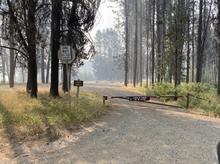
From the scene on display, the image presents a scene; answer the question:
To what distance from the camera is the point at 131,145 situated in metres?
9.05

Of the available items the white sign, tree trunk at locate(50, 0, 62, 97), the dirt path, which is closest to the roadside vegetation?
the dirt path

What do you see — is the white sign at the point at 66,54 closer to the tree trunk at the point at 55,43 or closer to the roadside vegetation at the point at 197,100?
the tree trunk at the point at 55,43

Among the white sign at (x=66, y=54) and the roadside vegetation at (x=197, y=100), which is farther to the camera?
the roadside vegetation at (x=197, y=100)

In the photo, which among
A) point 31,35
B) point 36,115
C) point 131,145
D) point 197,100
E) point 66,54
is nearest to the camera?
point 131,145

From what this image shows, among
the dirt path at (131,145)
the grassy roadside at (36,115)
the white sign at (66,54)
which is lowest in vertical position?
the dirt path at (131,145)

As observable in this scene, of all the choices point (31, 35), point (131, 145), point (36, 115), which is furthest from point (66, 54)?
point (131, 145)

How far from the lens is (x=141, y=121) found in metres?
13.1

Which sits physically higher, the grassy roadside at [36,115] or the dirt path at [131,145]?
the grassy roadside at [36,115]

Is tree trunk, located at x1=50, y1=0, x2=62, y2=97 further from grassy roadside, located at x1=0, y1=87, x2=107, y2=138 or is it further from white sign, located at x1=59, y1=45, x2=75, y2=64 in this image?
white sign, located at x1=59, y1=45, x2=75, y2=64

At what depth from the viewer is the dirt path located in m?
7.94

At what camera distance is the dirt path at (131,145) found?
26.1ft

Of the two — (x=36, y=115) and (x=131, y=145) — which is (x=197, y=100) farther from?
(x=131, y=145)

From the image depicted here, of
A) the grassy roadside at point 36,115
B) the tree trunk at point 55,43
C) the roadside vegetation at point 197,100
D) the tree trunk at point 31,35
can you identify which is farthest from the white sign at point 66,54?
the roadside vegetation at point 197,100

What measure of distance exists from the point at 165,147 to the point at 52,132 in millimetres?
3471
